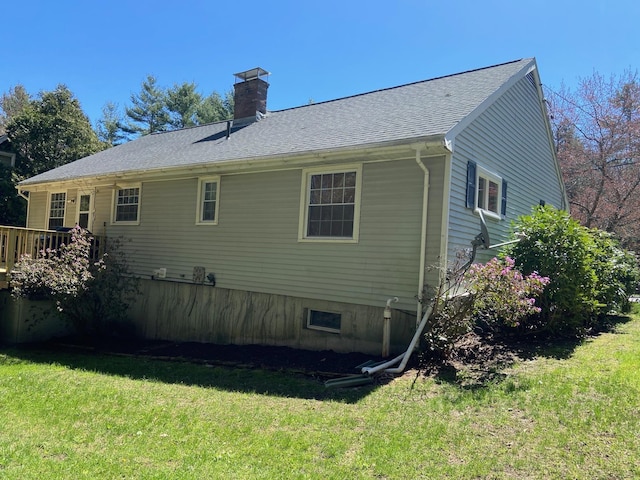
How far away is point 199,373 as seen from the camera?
7.09 meters

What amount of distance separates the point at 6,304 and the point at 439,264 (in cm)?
995

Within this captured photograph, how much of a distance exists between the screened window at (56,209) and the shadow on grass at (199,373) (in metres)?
5.20

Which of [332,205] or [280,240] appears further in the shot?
[280,240]

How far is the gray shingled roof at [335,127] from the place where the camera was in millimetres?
7863

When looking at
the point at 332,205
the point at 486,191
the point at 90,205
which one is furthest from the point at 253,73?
the point at 486,191

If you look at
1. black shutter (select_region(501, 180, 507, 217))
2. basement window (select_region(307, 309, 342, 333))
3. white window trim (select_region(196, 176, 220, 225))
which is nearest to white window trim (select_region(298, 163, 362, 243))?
basement window (select_region(307, 309, 342, 333))

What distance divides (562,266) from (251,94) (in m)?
9.61

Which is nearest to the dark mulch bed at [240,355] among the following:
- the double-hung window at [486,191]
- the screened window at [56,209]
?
the double-hung window at [486,191]

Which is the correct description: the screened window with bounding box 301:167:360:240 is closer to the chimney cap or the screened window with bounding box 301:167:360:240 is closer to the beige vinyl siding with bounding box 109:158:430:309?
the beige vinyl siding with bounding box 109:158:430:309

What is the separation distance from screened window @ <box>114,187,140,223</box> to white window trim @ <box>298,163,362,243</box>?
5.32 m

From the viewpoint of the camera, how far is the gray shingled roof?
7.86 meters

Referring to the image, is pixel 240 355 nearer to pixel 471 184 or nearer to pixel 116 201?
pixel 471 184

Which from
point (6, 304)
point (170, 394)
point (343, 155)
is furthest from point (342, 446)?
point (6, 304)

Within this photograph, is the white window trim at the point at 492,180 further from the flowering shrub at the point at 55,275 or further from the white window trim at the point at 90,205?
the white window trim at the point at 90,205
